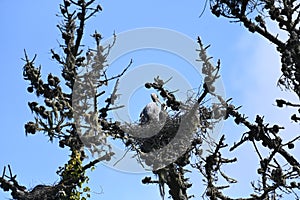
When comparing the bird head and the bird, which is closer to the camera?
the bird

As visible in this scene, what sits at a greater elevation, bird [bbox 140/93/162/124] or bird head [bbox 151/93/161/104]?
bird head [bbox 151/93/161/104]

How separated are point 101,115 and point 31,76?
3.80ft

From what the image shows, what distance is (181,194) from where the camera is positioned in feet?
30.6

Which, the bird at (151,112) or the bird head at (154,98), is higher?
the bird head at (154,98)

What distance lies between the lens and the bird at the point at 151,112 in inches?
443

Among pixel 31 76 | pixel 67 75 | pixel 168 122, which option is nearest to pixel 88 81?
pixel 67 75

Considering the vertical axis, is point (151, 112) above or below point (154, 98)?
below

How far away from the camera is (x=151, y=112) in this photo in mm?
11836

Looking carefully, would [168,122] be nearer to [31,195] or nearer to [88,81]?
[88,81]

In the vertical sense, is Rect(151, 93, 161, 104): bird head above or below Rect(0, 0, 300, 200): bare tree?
above

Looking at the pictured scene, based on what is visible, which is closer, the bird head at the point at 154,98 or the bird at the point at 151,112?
the bird at the point at 151,112

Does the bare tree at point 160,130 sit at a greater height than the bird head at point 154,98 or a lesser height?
lesser

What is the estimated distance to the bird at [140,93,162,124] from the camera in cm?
1125

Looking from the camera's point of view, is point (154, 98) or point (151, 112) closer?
point (151, 112)
